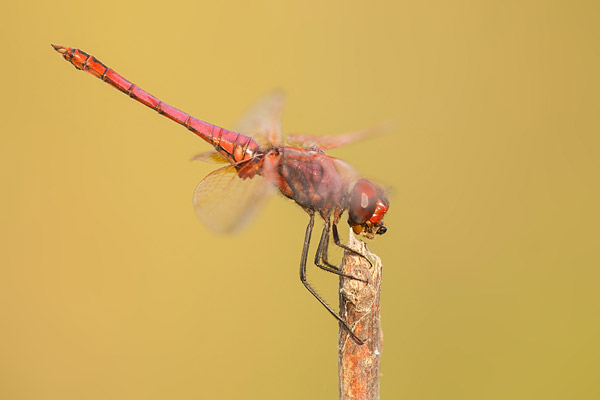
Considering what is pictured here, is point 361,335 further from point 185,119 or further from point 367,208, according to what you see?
point 185,119

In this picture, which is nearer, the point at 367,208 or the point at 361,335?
the point at 361,335

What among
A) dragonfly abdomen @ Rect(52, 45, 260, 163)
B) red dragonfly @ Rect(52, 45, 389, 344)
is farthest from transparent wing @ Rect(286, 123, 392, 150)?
dragonfly abdomen @ Rect(52, 45, 260, 163)

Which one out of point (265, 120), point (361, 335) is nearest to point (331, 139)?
point (265, 120)

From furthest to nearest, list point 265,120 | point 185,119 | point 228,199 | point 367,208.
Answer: point 265,120 → point 185,119 → point 228,199 → point 367,208

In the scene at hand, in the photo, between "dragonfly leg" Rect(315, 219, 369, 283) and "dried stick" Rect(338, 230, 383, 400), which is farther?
"dragonfly leg" Rect(315, 219, 369, 283)

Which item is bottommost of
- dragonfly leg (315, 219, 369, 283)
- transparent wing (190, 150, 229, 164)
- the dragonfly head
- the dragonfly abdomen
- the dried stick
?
the dried stick

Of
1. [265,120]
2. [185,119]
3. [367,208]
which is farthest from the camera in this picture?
[265,120]

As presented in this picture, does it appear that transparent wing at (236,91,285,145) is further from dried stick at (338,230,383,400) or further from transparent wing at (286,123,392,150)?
dried stick at (338,230,383,400)

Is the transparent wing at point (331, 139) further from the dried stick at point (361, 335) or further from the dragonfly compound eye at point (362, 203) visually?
the dried stick at point (361, 335)
